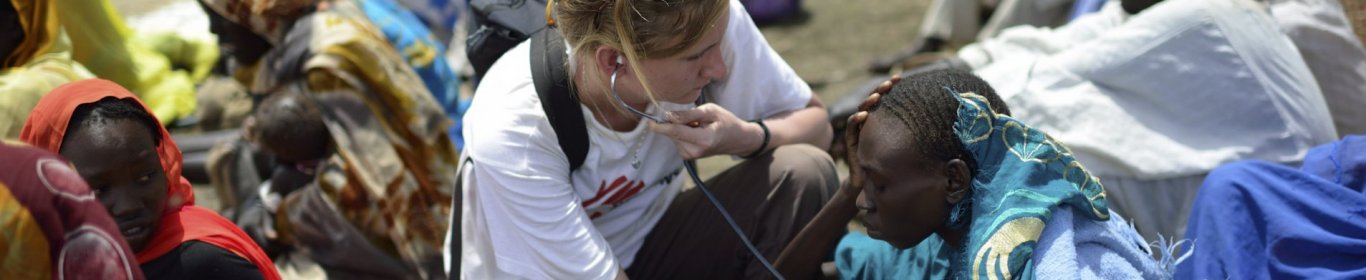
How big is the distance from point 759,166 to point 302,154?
1751 mm

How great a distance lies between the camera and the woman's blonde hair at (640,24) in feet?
7.05

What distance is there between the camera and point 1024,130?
196 cm

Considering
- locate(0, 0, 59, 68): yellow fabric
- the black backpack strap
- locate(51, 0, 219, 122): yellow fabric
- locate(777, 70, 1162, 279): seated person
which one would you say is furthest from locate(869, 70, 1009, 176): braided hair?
locate(51, 0, 219, 122): yellow fabric

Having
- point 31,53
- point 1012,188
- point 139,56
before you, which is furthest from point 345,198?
point 1012,188

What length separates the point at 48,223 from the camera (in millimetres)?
1374

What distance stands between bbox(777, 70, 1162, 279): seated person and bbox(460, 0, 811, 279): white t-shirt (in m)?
0.49

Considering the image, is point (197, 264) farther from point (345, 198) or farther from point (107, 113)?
point (345, 198)

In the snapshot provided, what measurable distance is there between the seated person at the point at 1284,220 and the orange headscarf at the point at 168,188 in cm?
189

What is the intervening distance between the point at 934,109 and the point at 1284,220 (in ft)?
2.95

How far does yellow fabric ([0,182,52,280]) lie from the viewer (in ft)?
4.37

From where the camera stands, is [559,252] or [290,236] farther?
[290,236]

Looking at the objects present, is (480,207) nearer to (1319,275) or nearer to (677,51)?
(677,51)

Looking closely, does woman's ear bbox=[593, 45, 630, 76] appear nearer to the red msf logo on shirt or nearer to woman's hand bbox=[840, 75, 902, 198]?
the red msf logo on shirt

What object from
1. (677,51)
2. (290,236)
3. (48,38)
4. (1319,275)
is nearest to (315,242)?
(290,236)
